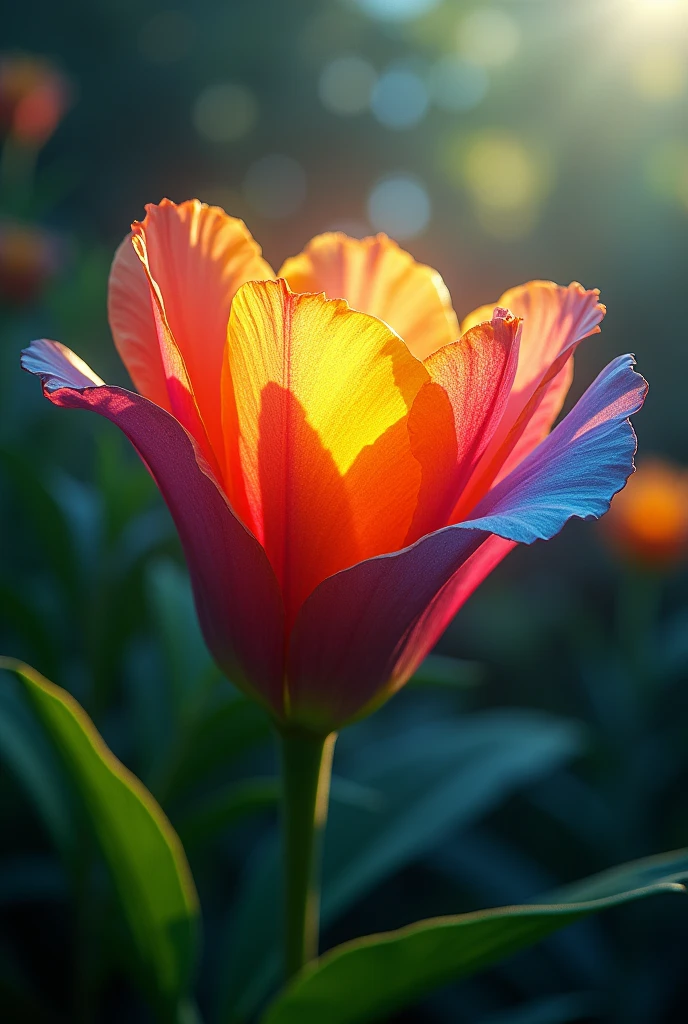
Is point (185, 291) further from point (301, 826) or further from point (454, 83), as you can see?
point (454, 83)

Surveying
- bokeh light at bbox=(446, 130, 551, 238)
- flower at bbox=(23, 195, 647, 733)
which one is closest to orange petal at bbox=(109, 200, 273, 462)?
flower at bbox=(23, 195, 647, 733)

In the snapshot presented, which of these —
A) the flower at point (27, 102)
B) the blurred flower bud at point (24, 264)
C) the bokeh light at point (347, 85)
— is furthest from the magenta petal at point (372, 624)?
the bokeh light at point (347, 85)

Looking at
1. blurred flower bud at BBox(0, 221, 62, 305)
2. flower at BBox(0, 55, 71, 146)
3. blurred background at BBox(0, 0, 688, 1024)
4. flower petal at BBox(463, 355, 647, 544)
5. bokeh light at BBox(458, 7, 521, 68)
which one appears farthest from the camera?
bokeh light at BBox(458, 7, 521, 68)

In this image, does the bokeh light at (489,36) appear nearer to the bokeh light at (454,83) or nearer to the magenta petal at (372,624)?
the bokeh light at (454,83)

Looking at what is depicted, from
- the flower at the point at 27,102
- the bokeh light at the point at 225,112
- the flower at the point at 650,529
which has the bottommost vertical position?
the flower at the point at 650,529

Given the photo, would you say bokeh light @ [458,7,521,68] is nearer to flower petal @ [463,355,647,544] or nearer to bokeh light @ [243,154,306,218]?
bokeh light @ [243,154,306,218]

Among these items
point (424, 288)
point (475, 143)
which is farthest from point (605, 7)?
point (424, 288)

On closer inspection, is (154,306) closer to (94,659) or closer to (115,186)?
(94,659)

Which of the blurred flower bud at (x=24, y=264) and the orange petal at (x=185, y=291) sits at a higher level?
the blurred flower bud at (x=24, y=264)
